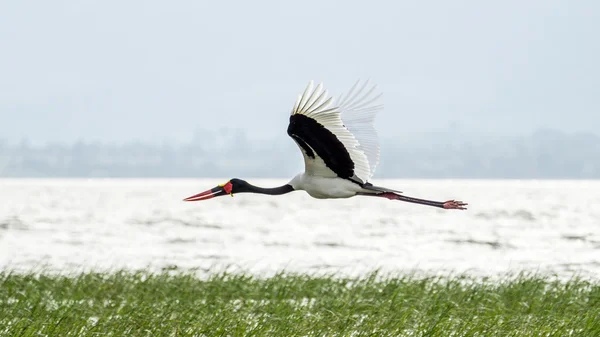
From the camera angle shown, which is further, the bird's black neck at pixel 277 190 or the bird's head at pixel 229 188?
the bird's head at pixel 229 188

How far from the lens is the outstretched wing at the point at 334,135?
10.8 meters

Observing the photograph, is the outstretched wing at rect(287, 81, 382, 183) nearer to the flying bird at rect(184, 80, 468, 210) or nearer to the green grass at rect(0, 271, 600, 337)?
the flying bird at rect(184, 80, 468, 210)

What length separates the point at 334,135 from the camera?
433 inches

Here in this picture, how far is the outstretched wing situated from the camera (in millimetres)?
10766

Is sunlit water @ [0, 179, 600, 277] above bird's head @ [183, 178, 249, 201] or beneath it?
beneath


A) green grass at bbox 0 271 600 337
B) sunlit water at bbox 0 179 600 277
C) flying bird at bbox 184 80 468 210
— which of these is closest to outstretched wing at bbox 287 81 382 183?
flying bird at bbox 184 80 468 210

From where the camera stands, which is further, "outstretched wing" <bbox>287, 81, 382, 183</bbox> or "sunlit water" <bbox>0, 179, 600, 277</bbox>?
"sunlit water" <bbox>0, 179, 600, 277</bbox>

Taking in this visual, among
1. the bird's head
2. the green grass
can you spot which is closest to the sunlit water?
the green grass

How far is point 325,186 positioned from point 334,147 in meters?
0.46

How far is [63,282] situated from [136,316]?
4.62 m

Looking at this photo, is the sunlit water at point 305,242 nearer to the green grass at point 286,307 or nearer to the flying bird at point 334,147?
the green grass at point 286,307

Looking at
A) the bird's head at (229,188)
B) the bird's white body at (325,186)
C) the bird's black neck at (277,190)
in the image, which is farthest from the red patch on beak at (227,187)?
the bird's white body at (325,186)

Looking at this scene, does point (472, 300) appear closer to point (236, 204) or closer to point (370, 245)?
point (370, 245)

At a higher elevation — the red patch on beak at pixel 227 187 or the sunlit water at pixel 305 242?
the red patch on beak at pixel 227 187
